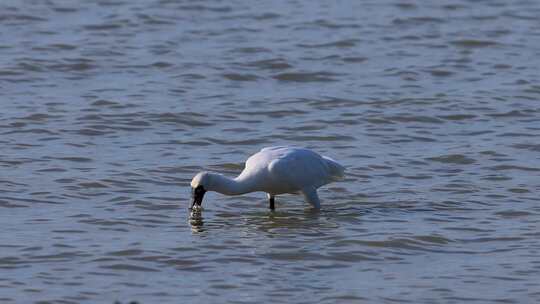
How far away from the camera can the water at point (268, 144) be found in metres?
10.5

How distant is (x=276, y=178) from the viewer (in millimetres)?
12445

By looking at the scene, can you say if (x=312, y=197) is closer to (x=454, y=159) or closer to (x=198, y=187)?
(x=198, y=187)

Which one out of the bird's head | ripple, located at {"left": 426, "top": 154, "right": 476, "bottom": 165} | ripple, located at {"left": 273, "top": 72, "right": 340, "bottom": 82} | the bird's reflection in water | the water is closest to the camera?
the water

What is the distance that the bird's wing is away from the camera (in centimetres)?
1244

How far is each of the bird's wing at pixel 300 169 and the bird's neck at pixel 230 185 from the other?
0.79 ft

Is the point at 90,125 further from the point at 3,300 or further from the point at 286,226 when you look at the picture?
the point at 3,300

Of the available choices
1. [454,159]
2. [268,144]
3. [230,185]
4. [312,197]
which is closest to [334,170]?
[312,197]

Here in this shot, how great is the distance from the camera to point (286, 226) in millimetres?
12297

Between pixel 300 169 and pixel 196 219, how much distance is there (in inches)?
40.7

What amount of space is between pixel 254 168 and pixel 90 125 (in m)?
3.77

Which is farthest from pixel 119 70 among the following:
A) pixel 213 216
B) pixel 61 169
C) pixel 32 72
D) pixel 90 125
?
pixel 213 216

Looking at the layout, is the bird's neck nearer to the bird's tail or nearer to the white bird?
the white bird

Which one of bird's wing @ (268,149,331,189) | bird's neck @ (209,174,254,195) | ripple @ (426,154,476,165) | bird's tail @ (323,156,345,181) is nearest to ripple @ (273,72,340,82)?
ripple @ (426,154,476,165)

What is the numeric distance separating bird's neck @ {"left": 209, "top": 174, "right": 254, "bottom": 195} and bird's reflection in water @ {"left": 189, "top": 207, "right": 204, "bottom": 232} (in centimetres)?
24
